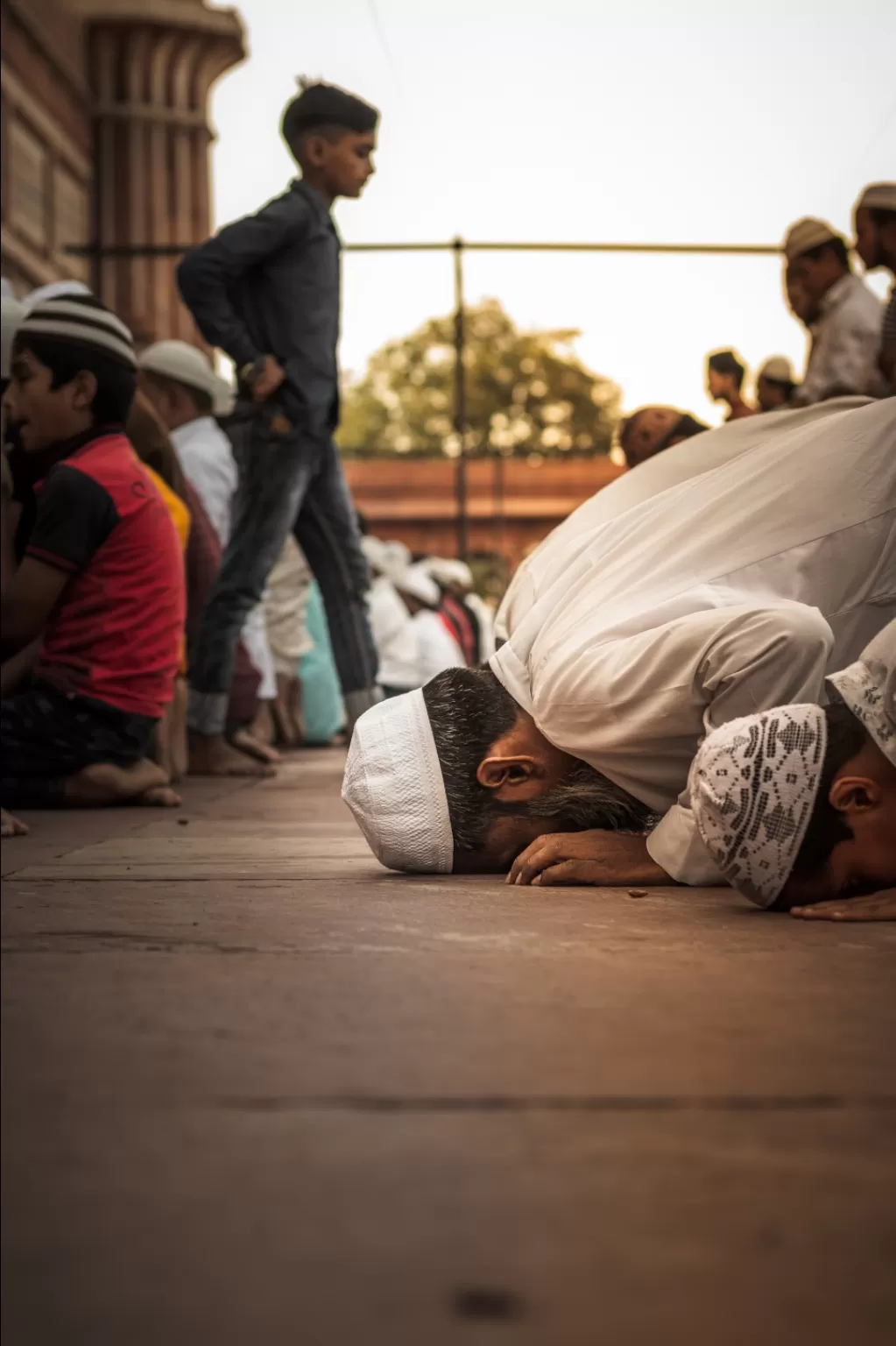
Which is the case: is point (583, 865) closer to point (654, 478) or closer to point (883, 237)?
point (654, 478)

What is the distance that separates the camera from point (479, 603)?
12953 millimetres

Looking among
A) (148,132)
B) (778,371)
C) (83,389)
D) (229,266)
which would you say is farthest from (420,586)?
(83,389)

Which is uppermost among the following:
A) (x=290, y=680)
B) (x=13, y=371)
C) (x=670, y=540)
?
(x=13, y=371)

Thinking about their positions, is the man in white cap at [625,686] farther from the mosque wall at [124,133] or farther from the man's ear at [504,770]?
the mosque wall at [124,133]

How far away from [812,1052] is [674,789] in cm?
143

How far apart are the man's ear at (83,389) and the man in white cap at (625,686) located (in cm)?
191

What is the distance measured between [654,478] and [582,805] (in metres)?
0.96

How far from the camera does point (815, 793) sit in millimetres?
2520

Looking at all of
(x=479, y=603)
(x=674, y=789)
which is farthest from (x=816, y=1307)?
(x=479, y=603)

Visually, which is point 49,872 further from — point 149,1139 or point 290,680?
point 290,680

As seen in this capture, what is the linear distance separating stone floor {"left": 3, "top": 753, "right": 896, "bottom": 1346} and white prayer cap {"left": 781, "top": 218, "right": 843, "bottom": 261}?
471 cm

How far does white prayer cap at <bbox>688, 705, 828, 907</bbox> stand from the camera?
99.3 inches

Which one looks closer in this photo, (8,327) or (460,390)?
(8,327)

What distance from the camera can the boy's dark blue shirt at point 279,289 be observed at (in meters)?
5.93
